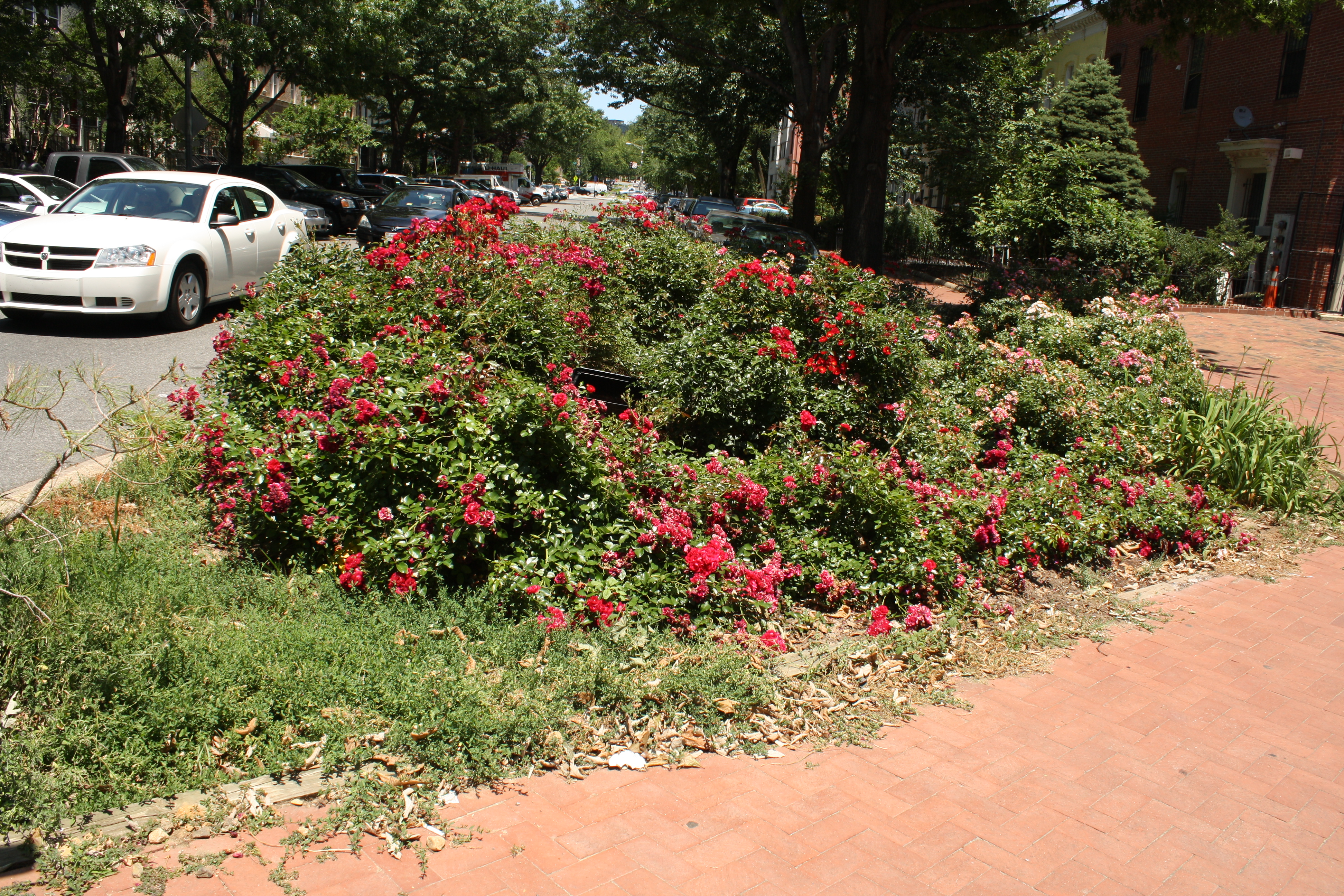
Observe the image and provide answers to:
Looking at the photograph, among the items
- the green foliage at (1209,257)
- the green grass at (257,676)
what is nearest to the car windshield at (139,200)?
the green grass at (257,676)

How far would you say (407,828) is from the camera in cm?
315

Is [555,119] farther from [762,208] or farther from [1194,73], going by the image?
[1194,73]

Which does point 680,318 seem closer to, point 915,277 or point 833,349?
point 833,349

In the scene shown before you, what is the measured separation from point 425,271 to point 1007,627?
14.0 feet

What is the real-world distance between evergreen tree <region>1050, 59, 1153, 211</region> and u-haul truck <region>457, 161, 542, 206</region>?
82.9 ft

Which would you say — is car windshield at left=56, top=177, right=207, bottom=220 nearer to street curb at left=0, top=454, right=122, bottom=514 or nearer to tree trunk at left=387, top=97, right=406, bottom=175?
street curb at left=0, top=454, right=122, bottom=514

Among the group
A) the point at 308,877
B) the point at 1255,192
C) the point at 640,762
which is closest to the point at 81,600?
the point at 308,877

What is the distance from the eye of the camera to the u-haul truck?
48.7 meters

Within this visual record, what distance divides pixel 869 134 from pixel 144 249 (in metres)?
11.0

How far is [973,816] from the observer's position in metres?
3.54

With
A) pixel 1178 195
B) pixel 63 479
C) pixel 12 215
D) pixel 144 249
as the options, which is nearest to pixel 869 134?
pixel 144 249

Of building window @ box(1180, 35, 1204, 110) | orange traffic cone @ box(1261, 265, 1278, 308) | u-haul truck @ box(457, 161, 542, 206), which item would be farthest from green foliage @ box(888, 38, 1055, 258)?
u-haul truck @ box(457, 161, 542, 206)

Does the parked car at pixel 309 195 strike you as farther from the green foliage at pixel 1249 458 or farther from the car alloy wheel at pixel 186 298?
the green foliage at pixel 1249 458

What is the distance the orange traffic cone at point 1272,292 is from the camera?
21375 mm
